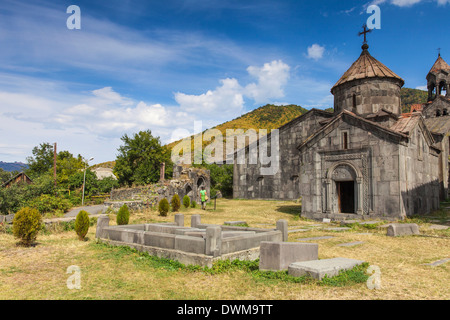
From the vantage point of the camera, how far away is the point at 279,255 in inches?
255

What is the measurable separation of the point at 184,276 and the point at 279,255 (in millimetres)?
2047

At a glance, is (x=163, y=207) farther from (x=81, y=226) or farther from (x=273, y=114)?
(x=273, y=114)

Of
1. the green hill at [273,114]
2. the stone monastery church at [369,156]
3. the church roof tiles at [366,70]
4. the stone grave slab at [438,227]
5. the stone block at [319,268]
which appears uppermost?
the green hill at [273,114]

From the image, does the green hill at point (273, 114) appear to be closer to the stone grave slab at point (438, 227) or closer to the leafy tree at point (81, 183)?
the leafy tree at point (81, 183)

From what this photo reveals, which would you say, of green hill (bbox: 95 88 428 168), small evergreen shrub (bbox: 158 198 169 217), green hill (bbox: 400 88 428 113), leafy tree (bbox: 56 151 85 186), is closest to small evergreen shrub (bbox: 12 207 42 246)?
small evergreen shrub (bbox: 158 198 169 217)

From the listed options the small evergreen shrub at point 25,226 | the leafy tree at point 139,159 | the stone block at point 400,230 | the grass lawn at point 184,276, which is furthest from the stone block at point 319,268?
the leafy tree at point 139,159

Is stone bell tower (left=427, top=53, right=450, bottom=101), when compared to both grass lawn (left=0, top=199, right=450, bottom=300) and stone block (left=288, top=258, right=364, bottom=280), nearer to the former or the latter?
grass lawn (left=0, top=199, right=450, bottom=300)

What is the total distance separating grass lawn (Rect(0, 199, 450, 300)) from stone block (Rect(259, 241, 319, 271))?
34 centimetres

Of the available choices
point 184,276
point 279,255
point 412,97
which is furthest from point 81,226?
point 412,97

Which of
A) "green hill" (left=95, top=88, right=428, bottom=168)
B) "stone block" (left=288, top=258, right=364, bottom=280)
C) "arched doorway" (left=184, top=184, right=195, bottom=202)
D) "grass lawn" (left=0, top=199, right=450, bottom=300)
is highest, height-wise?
"green hill" (left=95, top=88, right=428, bottom=168)

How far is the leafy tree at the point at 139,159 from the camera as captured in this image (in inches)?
1528

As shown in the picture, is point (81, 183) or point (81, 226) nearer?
point (81, 226)

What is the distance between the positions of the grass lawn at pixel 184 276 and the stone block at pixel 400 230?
0.85 m

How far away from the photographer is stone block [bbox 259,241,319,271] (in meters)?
6.49
